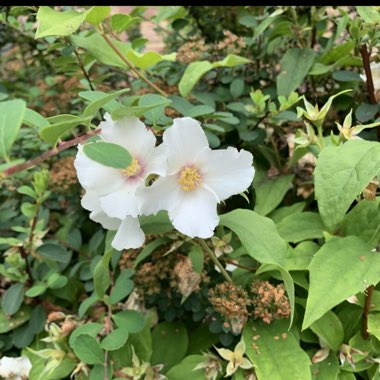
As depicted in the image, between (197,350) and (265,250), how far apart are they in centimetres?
29

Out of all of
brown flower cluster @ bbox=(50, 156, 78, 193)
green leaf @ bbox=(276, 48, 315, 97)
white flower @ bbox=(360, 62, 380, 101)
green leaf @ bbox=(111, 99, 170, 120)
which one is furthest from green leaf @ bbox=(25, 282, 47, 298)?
white flower @ bbox=(360, 62, 380, 101)

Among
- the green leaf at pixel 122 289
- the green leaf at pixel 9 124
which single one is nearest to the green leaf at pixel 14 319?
the green leaf at pixel 122 289

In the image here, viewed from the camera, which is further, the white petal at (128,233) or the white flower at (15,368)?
the white flower at (15,368)

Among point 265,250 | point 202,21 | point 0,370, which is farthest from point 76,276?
point 202,21

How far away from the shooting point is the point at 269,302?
2.52ft

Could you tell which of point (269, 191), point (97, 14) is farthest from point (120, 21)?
point (269, 191)

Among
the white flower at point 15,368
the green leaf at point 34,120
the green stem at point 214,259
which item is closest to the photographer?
the green leaf at point 34,120

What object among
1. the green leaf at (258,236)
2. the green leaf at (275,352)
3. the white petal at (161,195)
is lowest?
the green leaf at (275,352)

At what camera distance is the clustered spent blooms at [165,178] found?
63cm

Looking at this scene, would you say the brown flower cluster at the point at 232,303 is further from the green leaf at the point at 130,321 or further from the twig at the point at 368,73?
the twig at the point at 368,73

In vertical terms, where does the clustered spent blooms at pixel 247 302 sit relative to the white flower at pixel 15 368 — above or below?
above

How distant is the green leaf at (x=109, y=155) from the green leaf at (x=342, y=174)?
29 centimetres

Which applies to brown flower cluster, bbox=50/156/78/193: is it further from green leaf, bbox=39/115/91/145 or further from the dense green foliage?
green leaf, bbox=39/115/91/145

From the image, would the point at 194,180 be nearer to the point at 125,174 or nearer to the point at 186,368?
the point at 125,174
